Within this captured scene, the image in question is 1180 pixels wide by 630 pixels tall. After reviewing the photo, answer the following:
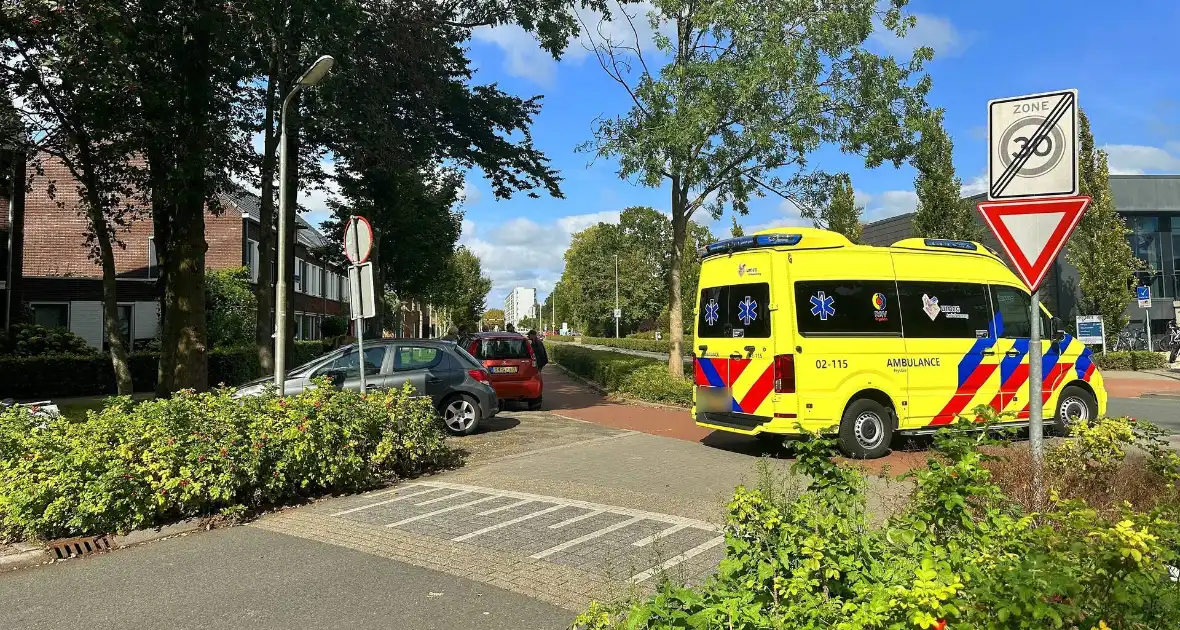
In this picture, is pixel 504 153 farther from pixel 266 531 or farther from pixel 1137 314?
pixel 1137 314

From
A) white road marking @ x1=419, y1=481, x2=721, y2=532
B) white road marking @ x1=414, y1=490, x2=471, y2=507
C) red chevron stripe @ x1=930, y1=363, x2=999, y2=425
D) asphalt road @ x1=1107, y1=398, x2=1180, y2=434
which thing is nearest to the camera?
white road marking @ x1=419, y1=481, x2=721, y2=532

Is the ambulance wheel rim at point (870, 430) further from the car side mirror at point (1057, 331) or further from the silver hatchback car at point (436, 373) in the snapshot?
the silver hatchback car at point (436, 373)

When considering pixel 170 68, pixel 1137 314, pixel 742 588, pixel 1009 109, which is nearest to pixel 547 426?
pixel 170 68

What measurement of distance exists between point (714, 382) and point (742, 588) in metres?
7.05

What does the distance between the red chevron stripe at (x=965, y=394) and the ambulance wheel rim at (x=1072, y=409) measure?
1418 mm

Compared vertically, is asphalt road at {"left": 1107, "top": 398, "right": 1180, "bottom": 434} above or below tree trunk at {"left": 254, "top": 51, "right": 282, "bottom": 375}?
below

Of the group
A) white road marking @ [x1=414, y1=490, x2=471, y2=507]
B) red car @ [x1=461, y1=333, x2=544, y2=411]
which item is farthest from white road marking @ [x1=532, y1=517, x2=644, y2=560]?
red car @ [x1=461, y1=333, x2=544, y2=411]

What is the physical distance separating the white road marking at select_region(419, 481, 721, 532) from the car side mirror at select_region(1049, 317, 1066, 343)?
644cm

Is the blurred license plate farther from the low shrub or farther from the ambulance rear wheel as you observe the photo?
the low shrub

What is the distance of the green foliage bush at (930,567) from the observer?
2094 mm

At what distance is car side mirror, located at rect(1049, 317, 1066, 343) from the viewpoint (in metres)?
9.45

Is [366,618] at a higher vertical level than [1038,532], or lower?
lower

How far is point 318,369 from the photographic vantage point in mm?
10570

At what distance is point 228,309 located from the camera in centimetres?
2592
